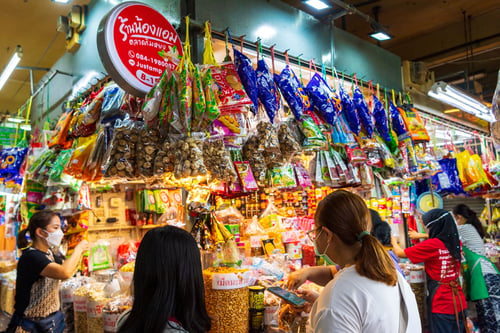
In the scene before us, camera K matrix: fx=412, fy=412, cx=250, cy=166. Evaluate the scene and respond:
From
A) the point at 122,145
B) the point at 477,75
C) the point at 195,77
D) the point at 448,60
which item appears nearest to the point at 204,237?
the point at 122,145

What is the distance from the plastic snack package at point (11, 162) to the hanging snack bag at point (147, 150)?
7.40ft

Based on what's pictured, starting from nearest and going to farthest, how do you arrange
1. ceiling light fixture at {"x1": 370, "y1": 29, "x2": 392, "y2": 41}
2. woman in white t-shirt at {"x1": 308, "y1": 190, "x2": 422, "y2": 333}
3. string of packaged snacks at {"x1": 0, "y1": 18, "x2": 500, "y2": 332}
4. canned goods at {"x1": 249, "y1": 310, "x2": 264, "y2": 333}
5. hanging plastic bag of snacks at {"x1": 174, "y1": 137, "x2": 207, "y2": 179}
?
woman in white t-shirt at {"x1": 308, "y1": 190, "x2": 422, "y2": 333} → hanging plastic bag of snacks at {"x1": 174, "y1": 137, "x2": 207, "y2": 179} → string of packaged snacks at {"x1": 0, "y1": 18, "x2": 500, "y2": 332} → canned goods at {"x1": 249, "y1": 310, "x2": 264, "y2": 333} → ceiling light fixture at {"x1": 370, "y1": 29, "x2": 392, "y2": 41}

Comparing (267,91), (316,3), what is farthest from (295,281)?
(316,3)

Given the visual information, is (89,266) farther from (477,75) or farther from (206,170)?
(477,75)

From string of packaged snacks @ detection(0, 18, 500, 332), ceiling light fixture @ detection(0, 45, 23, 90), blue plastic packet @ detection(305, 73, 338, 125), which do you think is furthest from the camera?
ceiling light fixture @ detection(0, 45, 23, 90)

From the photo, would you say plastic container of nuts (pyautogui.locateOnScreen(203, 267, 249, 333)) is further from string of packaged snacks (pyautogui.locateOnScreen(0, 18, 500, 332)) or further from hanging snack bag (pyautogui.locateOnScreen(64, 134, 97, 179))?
hanging snack bag (pyautogui.locateOnScreen(64, 134, 97, 179))

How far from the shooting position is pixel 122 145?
7.55 ft

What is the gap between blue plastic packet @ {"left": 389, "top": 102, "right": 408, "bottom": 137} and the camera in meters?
3.82

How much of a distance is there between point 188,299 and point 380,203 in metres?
3.66

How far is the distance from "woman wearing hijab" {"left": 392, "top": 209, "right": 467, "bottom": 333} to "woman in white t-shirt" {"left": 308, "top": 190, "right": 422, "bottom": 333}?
→ 2.54 m

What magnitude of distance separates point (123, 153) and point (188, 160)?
0.41 m

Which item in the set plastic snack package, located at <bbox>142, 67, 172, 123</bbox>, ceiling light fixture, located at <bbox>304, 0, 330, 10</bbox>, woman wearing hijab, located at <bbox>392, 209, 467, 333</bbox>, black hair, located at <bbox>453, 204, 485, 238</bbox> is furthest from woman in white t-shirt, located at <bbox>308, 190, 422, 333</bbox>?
black hair, located at <bbox>453, 204, 485, 238</bbox>

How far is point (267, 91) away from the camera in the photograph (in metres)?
2.62

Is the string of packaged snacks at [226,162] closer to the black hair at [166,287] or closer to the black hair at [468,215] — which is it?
the black hair at [166,287]
